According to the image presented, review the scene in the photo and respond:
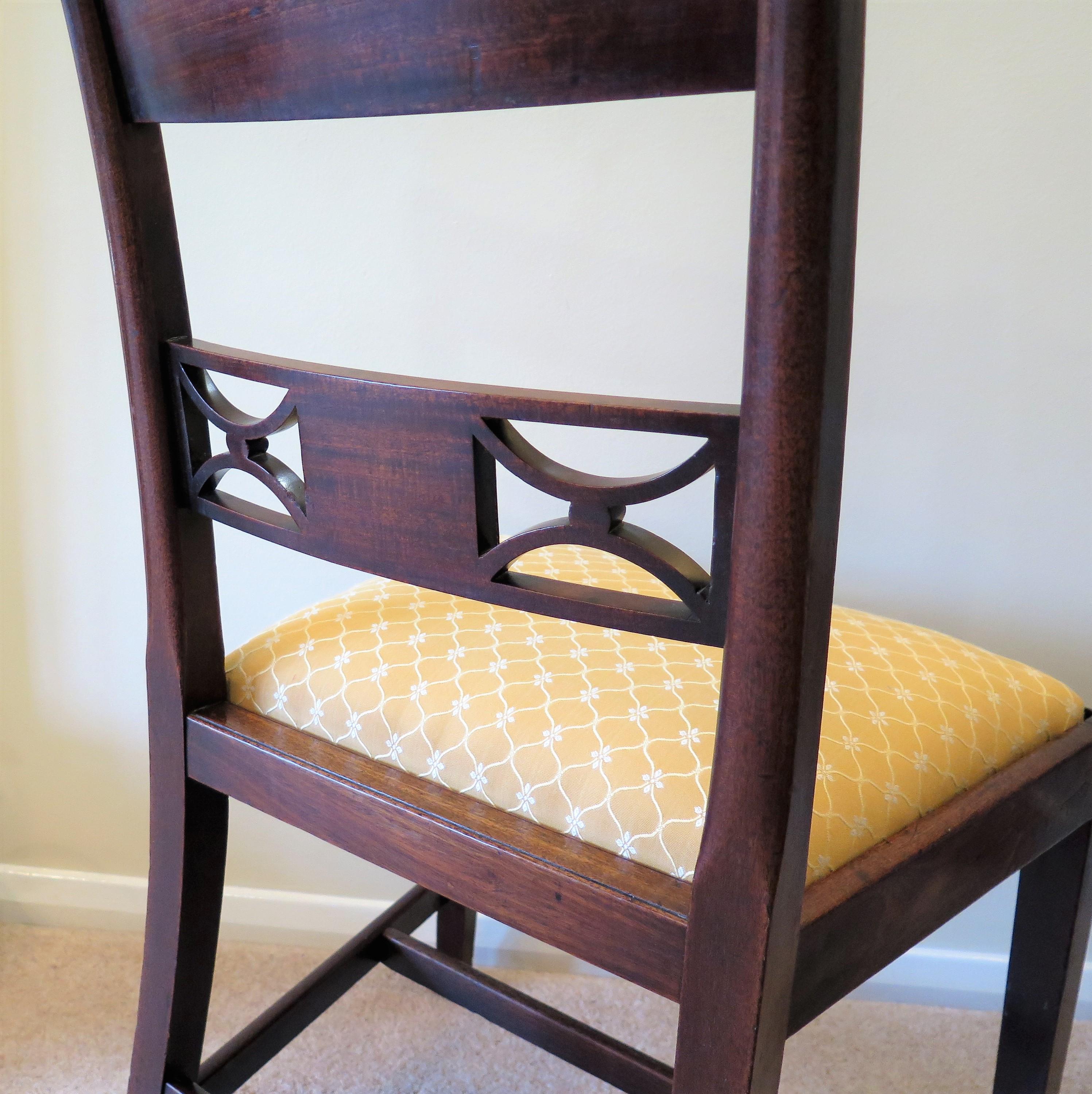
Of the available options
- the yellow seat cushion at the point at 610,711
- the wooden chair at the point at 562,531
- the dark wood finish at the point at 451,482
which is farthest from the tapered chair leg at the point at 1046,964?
the dark wood finish at the point at 451,482

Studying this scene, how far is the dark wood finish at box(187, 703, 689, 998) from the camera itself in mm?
564

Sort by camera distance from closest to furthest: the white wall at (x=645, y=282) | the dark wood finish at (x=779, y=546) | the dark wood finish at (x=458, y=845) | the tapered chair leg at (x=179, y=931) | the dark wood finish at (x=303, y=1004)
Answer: the dark wood finish at (x=779, y=546) < the dark wood finish at (x=458, y=845) < the tapered chair leg at (x=179, y=931) < the dark wood finish at (x=303, y=1004) < the white wall at (x=645, y=282)

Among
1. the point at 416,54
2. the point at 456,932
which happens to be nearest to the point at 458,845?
the point at 416,54

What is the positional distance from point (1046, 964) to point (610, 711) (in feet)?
1.48

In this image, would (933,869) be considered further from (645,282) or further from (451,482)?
(645,282)

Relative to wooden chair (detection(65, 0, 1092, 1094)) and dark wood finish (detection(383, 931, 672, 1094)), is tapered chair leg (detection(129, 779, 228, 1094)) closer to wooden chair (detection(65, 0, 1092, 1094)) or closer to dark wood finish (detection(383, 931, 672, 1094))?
wooden chair (detection(65, 0, 1092, 1094))

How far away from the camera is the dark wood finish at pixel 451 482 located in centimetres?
48

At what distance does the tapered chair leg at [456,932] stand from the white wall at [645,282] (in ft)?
1.38

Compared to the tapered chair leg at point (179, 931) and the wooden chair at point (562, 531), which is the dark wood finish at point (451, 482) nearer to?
the wooden chair at point (562, 531)

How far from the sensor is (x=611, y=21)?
1.35 ft

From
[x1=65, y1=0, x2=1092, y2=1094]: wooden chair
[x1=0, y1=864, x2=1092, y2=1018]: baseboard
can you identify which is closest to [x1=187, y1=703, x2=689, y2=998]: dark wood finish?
[x1=65, y1=0, x2=1092, y2=1094]: wooden chair

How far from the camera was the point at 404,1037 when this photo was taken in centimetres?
125

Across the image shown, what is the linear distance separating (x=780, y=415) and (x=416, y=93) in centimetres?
21

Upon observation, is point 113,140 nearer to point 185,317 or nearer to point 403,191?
point 185,317
